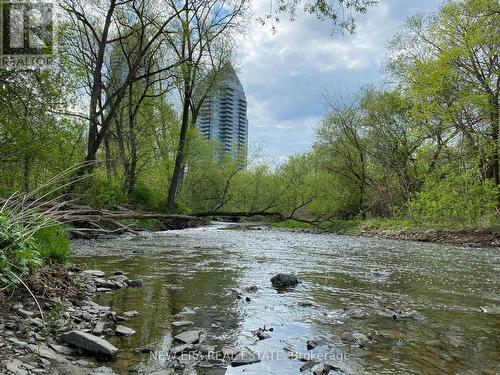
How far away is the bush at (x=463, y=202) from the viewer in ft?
70.9

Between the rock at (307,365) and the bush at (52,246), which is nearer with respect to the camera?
the rock at (307,365)

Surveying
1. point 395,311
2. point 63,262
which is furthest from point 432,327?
point 63,262

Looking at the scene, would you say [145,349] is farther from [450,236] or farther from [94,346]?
[450,236]

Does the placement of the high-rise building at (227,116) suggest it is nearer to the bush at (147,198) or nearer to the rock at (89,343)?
the bush at (147,198)

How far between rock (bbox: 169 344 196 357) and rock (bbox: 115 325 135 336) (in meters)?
0.68

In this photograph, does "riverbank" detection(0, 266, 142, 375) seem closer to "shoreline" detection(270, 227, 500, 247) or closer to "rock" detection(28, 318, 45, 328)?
"rock" detection(28, 318, 45, 328)

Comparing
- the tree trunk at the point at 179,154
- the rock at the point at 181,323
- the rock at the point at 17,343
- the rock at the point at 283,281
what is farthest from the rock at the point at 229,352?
the tree trunk at the point at 179,154

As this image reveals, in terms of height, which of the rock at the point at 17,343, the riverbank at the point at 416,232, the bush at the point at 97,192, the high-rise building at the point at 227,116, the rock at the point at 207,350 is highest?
the high-rise building at the point at 227,116

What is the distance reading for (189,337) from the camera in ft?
14.7

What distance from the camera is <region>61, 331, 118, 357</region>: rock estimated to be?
12.7 feet

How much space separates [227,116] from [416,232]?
872 inches

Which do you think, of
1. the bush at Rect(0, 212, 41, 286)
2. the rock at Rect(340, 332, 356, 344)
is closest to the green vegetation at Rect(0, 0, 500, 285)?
the bush at Rect(0, 212, 41, 286)

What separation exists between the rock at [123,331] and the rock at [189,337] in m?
0.52

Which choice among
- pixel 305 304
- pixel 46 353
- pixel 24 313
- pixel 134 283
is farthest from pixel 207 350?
pixel 134 283
